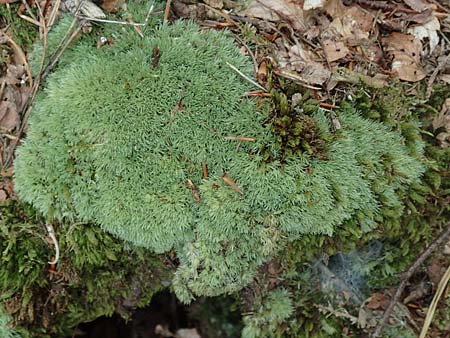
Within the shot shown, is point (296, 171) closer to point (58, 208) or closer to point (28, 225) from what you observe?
point (58, 208)

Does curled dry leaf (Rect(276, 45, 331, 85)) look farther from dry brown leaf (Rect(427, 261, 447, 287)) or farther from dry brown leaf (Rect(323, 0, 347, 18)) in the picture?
dry brown leaf (Rect(427, 261, 447, 287))

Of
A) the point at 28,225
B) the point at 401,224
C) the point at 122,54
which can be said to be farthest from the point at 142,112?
the point at 401,224

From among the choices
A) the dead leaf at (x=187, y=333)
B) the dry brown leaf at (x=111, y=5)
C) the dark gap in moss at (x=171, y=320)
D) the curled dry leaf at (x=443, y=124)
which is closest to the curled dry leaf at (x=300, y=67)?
the curled dry leaf at (x=443, y=124)

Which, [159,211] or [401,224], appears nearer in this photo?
[159,211]

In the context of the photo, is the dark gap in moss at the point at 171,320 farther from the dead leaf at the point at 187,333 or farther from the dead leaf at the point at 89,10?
the dead leaf at the point at 89,10

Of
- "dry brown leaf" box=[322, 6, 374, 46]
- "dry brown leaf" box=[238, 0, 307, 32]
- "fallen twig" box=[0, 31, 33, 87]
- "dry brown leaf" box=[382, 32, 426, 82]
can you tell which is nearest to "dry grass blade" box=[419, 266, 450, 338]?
"dry brown leaf" box=[382, 32, 426, 82]
